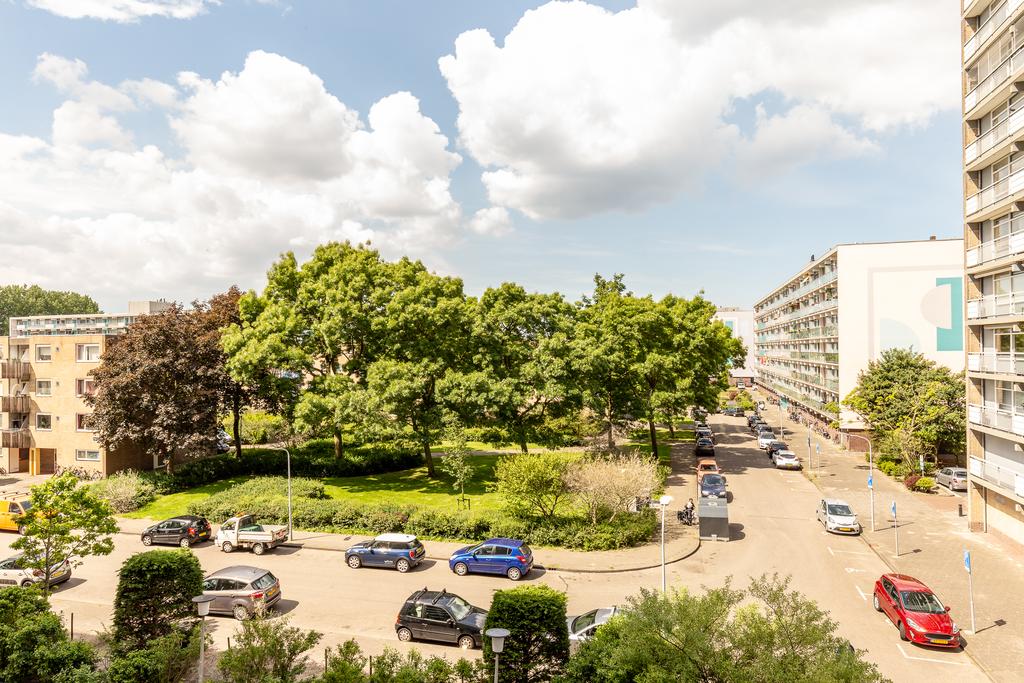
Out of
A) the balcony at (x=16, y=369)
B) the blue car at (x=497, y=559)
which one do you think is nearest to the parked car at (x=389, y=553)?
the blue car at (x=497, y=559)

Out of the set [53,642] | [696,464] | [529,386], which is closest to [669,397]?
[696,464]

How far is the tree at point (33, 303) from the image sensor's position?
397 feet

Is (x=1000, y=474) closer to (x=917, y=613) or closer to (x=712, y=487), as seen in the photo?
(x=712, y=487)

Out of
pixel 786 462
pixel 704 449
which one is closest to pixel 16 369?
pixel 704 449

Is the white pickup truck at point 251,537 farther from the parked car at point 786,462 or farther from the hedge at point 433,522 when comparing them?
the parked car at point 786,462

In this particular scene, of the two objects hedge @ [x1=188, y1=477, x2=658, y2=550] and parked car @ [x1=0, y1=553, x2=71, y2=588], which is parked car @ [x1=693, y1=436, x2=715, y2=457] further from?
parked car @ [x1=0, y1=553, x2=71, y2=588]

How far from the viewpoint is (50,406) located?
45312 mm

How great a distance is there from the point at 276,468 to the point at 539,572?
26.7 m

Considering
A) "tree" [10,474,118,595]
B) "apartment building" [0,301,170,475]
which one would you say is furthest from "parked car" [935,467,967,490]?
"apartment building" [0,301,170,475]

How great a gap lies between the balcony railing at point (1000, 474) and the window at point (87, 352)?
5870cm

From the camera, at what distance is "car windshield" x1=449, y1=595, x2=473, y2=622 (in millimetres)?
18500

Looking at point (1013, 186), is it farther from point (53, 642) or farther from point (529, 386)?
point (53, 642)

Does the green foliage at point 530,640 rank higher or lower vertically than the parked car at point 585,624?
higher

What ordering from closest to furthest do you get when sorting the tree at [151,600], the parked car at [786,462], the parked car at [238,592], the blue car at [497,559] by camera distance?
the tree at [151,600], the parked car at [238,592], the blue car at [497,559], the parked car at [786,462]
